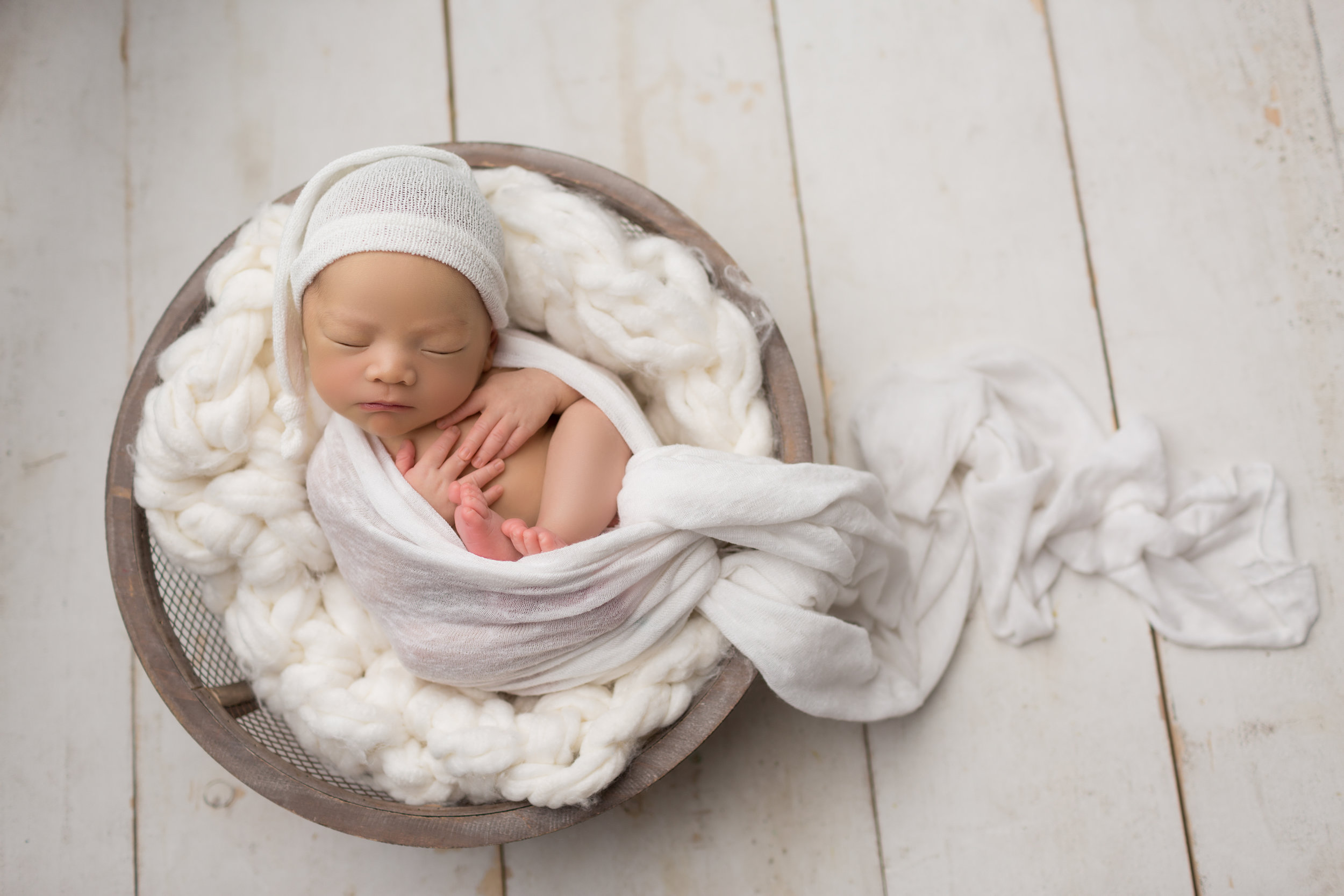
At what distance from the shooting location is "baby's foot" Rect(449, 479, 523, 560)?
0.90m

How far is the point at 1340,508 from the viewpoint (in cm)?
119

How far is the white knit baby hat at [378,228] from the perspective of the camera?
871 mm

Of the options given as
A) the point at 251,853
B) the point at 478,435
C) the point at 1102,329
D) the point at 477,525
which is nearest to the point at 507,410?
the point at 478,435

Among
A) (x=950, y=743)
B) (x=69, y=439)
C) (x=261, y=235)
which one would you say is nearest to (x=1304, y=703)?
(x=950, y=743)

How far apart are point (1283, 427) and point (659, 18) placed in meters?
1.03

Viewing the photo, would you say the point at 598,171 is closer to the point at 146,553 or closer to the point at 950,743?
the point at 146,553

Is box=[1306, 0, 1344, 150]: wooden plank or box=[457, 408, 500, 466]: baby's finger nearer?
box=[457, 408, 500, 466]: baby's finger

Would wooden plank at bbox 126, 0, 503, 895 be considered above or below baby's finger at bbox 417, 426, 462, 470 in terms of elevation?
above

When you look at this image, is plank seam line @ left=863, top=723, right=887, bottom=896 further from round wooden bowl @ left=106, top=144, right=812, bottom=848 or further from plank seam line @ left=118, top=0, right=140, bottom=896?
plank seam line @ left=118, top=0, right=140, bottom=896

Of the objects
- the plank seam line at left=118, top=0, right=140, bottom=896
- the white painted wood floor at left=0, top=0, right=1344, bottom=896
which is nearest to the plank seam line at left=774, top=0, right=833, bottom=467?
the white painted wood floor at left=0, top=0, right=1344, bottom=896

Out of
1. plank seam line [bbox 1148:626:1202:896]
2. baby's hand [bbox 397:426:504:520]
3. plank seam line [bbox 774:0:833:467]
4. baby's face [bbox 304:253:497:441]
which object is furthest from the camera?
plank seam line [bbox 774:0:833:467]

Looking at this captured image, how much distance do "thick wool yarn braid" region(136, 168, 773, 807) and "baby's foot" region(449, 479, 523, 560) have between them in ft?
0.55

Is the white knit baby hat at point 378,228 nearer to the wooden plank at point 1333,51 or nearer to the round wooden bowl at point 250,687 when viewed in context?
the round wooden bowl at point 250,687

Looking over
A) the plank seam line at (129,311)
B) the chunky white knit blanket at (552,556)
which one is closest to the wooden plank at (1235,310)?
the chunky white knit blanket at (552,556)
